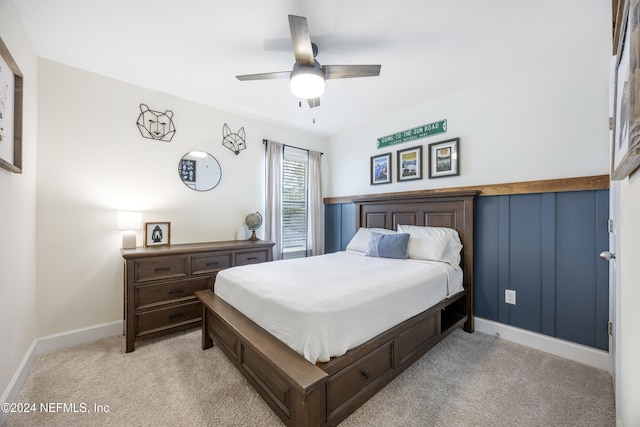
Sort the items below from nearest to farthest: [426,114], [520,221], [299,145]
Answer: [520,221], [426,114], [299,145]

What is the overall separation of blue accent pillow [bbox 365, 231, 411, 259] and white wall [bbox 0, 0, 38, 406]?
2.96 metres

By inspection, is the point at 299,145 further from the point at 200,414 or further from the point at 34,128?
the point at 200,414

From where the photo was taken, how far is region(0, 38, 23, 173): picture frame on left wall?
1564 mm

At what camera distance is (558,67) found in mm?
2277

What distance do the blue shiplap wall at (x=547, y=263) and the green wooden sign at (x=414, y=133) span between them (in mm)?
982

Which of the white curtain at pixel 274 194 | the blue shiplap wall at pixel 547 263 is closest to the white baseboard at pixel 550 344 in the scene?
the blue shiplap wall at pixel 547 263

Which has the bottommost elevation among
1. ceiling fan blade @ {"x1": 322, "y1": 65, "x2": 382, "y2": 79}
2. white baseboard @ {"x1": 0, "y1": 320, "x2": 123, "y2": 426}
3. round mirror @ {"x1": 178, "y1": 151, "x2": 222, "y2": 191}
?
white baseboard @ {"x1": 0, "y1": 320, "x2": 123, "y2": 426}

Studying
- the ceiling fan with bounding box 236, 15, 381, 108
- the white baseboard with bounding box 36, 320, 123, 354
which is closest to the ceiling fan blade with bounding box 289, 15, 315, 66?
the ceiling fan with bounding box 236, 15, 381, 108

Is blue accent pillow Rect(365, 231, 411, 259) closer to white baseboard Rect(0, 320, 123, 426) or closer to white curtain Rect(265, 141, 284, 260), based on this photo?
white curtain Rect(265, 141, 284, 260)

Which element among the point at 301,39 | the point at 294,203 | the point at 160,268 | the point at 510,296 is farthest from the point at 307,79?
the point at 510,296

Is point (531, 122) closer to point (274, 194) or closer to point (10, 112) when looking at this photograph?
point (274, 194)

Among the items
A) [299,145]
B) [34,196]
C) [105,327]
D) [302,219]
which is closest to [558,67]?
[299,145]

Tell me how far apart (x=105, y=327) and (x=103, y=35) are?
266 cm

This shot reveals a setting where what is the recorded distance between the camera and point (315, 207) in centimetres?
436
